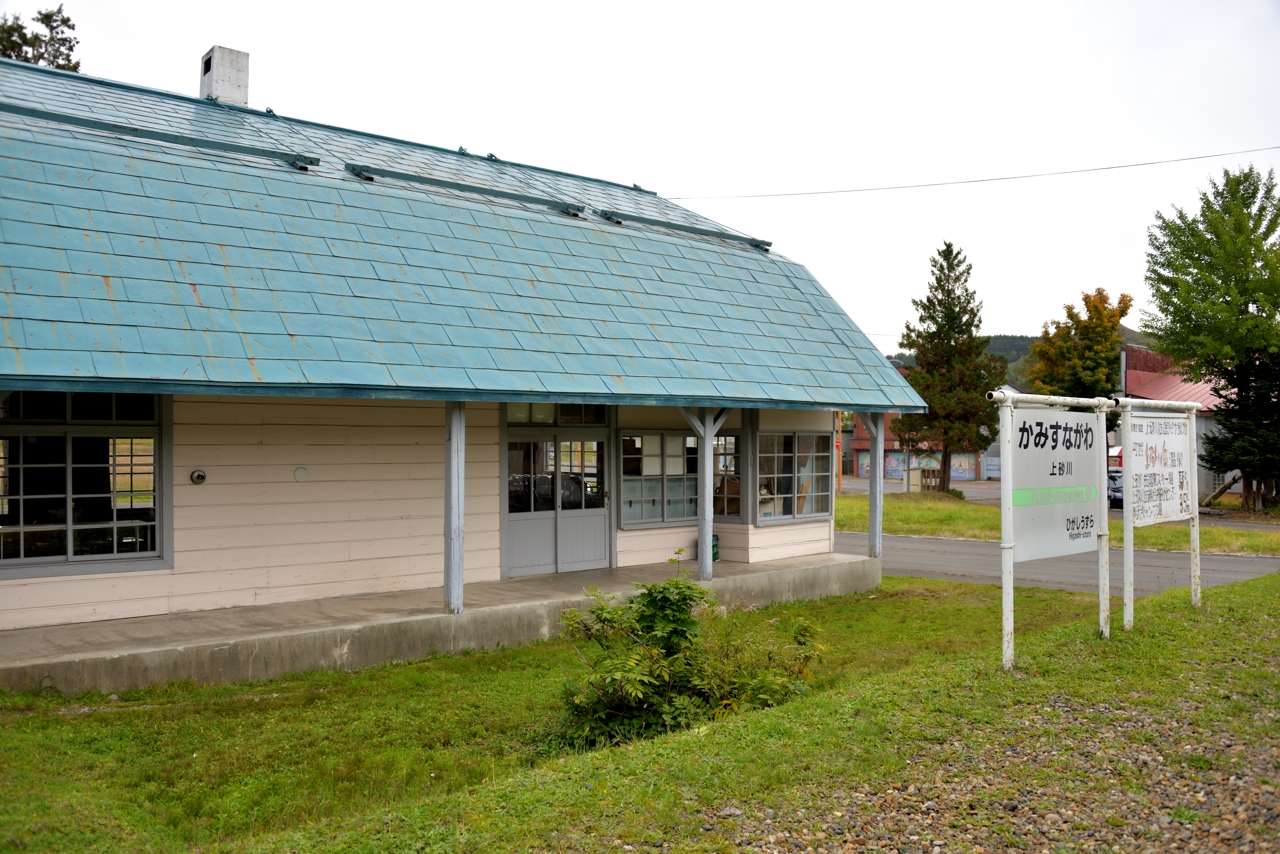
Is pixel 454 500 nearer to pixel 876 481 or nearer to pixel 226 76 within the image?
pixel 876 481

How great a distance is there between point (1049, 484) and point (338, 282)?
23.1ft

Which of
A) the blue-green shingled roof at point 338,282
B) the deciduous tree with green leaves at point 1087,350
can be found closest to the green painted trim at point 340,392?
the blue-green shingled roof at point 338,282

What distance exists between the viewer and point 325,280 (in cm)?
991

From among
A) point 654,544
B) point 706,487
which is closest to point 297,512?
point 706,487

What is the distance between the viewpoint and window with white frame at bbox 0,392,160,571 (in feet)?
28.3

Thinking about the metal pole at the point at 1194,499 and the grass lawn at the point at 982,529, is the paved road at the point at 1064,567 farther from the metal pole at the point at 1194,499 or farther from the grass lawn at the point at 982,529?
the metal pole at the point at 1194,499

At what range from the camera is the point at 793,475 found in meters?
15.0

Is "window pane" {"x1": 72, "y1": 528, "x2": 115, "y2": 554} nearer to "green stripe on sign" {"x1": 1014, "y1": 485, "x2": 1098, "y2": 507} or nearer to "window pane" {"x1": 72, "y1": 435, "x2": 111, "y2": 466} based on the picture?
"window pane" {"x1": 72, "y1": 435, "x2": 111, "y2": 466}

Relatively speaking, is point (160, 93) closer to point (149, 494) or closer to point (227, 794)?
point (149, 494)

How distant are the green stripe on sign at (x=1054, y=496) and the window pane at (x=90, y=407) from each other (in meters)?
8.11

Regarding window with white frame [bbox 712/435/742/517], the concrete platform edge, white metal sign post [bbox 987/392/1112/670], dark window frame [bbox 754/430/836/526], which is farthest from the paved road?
the concrete platform edge

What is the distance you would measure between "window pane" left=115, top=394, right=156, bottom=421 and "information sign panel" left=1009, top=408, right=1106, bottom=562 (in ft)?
25.6

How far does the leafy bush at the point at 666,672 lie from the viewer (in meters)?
6.89

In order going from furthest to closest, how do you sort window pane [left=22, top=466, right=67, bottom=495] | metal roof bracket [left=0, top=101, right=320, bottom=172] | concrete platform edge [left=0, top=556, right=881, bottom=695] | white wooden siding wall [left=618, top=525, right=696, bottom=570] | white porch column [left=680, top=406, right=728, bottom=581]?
white wooden siding wall [left=618, top=525, right=696, bottom=570]
white porch column [left=680, top=406, right=728, bottom=581]
metal roof bracket [left=0, top=101, right=320, bottom=172]
window pane [left=22, top=466, right=67, bottom=495]
concrete platform edge [left=0, top=556, right=881, bottom=695]
